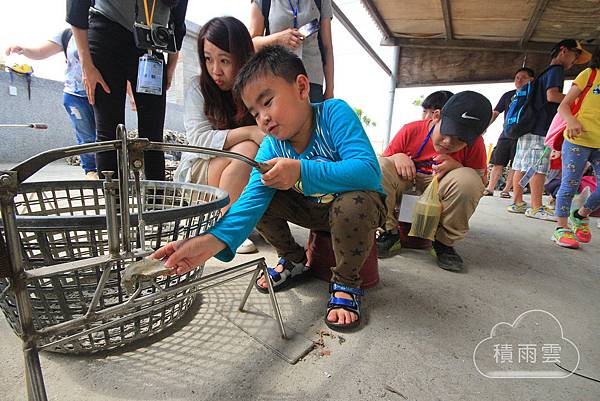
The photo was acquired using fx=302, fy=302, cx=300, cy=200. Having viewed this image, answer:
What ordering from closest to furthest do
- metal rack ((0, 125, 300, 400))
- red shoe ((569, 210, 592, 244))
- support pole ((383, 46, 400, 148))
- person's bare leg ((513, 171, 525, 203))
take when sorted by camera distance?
metal rack ((0, 125, 300, 400)) < red shoe ((569, 210, 592, 244)) < person's bare leg ((513, 171, 525, 203)) < support pole ((383, 46, 400, 148))

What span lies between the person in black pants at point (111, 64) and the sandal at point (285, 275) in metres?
0.69

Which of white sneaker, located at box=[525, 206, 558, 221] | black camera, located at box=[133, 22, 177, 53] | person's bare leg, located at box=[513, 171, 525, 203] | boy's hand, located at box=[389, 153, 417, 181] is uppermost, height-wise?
black camera, located at box=[133, 22, 177, 53]

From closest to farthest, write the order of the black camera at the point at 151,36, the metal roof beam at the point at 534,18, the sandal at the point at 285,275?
the sandal at the point at 285,275, the black camera at the point at 151,36, the metal roof beam at the point at 534,18

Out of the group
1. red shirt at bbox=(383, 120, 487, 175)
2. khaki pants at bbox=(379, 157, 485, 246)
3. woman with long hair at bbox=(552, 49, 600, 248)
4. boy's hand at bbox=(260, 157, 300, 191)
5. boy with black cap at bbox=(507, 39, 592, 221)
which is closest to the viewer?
boy's hand at bbox=(260, 157, 300, 191)

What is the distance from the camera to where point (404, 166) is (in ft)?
4.48

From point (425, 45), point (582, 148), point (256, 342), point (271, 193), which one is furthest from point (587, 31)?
point (256, 342)

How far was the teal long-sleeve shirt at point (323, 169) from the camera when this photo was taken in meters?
0.71

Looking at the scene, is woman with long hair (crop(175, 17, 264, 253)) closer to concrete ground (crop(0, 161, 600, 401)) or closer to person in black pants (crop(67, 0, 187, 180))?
person in black pants (crop(67, 0, 187, 180))

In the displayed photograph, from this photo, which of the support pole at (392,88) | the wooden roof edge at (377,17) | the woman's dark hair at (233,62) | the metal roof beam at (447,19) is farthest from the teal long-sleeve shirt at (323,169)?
the support pole at (392,88)

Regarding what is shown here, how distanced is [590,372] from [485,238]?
114cm

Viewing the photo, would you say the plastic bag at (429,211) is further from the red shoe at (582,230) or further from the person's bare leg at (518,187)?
the person's bare leg at (518,187)

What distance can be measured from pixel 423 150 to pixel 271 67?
958mm

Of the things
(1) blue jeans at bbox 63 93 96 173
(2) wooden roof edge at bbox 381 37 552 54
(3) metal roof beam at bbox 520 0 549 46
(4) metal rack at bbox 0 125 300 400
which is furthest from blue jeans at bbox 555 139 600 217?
(2) wooden roof edge at bbox 381 37 552 54

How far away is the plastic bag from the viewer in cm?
128
